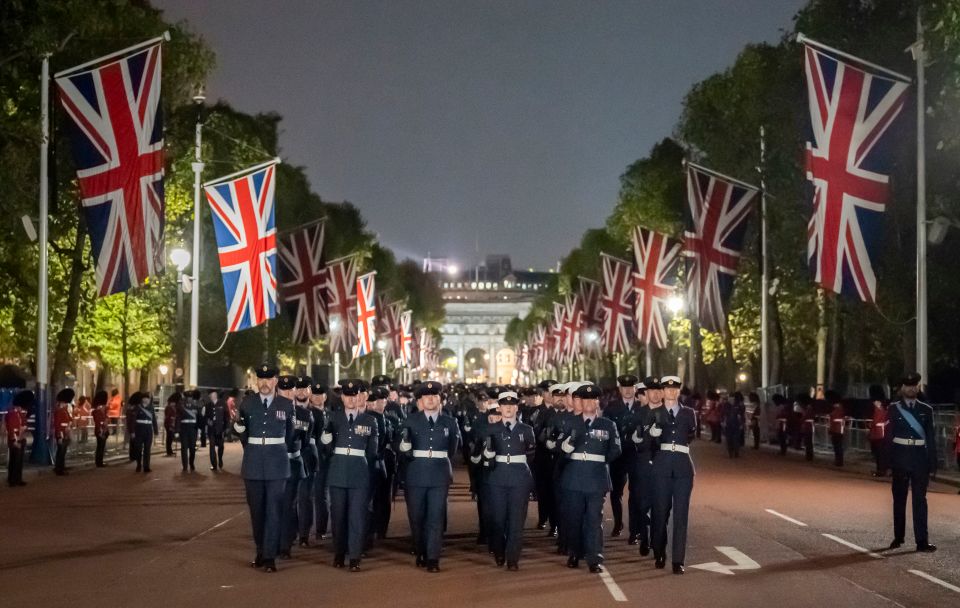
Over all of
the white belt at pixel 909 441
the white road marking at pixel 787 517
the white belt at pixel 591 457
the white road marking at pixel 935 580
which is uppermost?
the white belt at pixel 909 441

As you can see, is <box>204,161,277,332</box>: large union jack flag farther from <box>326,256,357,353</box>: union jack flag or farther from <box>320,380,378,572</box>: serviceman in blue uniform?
<box>320,380,378,572</box>: serviceman in blue uniform

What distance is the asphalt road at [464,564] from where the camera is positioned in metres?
12.9

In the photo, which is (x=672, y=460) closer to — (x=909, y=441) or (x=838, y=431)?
(x=909, y=441)

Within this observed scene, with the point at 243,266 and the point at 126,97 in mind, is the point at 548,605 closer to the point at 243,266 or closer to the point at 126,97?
the point at 126,97

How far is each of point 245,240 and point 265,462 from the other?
19784mm

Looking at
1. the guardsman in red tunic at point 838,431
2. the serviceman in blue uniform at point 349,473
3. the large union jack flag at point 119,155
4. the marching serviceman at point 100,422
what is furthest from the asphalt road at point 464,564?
the guardsman in red tunic at point 838,431

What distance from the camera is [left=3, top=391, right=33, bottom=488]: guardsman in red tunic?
2723 centimetres

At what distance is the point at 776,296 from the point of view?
55500mm

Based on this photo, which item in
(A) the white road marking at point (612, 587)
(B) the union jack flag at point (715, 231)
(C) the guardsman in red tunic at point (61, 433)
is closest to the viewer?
(A) the white road marking at point (612, 587)

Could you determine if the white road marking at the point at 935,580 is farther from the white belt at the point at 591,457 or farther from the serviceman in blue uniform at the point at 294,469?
the serviceman in blue uniform at the point at 294,469

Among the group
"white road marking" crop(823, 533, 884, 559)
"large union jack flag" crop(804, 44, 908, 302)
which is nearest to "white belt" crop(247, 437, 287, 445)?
"white road marking" crop(823, 533, 884, 559)

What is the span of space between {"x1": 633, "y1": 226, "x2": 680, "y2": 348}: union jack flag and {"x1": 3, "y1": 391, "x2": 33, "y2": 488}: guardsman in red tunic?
22.1m

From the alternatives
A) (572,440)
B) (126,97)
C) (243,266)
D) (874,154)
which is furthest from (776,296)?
(572,440)

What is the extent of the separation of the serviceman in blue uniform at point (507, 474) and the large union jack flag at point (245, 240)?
19.4 m
